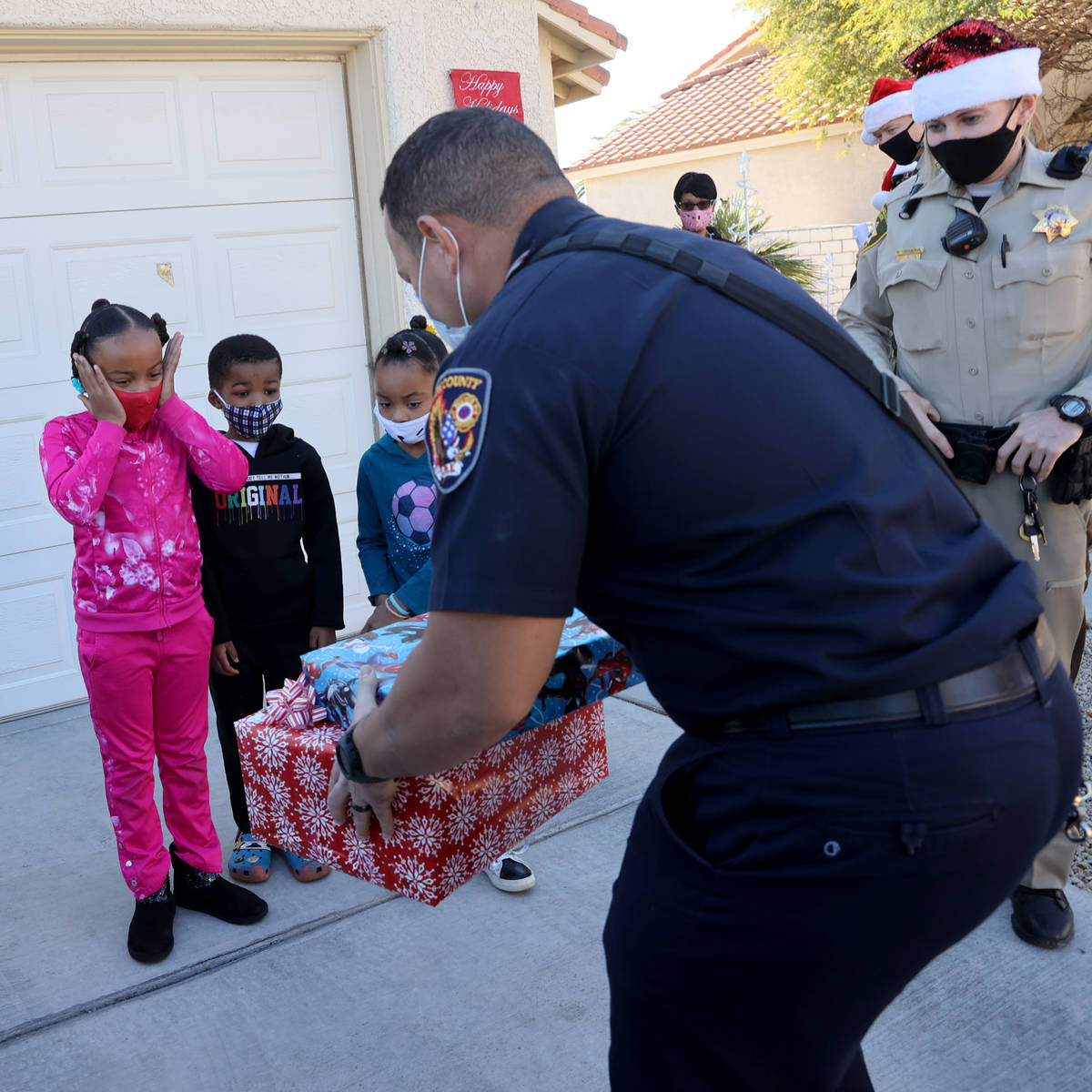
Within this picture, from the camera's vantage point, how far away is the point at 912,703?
1326 millimetres

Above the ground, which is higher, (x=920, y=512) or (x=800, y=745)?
(x=920, y=512)

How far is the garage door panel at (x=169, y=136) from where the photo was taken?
15.4 ft

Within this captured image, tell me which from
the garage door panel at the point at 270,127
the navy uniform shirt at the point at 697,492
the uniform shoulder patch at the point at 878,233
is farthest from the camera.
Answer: the garage door panel at the point at 270,127

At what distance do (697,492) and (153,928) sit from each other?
2.36m

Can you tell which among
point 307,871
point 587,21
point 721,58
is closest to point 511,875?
point 307,871

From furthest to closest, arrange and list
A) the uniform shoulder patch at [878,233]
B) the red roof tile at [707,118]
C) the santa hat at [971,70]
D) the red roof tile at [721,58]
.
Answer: the red roof tile at [721,58] < the red roof tile at [707,118] < the uniform shoulder patch at [878,233] < the santa hat at [971,70]

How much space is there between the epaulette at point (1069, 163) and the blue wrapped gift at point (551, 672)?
1.85m

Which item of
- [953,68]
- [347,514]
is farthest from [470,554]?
[347,514]

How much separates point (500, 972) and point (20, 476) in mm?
3124

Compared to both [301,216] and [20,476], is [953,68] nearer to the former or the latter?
[301,216]

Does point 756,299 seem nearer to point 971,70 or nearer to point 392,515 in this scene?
point 971,70

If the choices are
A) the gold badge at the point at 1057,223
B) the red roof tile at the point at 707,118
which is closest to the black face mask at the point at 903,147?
the gold badge at the point at 1057,223

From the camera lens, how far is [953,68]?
116 inches

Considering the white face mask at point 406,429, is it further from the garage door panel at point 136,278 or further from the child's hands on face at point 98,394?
the garage door panel at point 136,278
